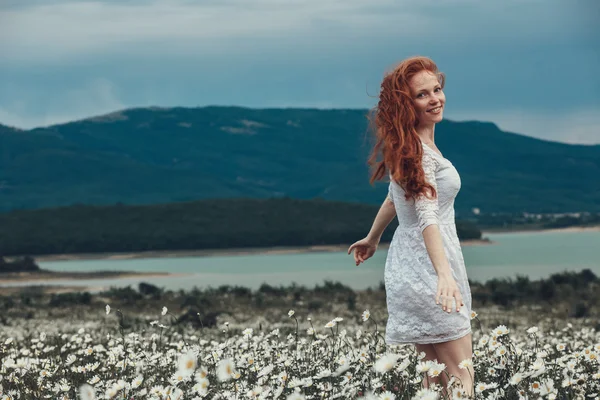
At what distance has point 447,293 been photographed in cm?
489

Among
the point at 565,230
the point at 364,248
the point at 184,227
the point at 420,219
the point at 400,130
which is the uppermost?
the point at 565,230

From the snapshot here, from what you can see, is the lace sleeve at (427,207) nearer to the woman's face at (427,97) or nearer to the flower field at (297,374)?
the woman's face at (427,97)

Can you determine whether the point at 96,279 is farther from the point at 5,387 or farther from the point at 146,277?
the point at 5,387

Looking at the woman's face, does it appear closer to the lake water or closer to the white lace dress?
the white lace dress

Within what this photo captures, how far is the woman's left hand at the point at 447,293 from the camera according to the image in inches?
191

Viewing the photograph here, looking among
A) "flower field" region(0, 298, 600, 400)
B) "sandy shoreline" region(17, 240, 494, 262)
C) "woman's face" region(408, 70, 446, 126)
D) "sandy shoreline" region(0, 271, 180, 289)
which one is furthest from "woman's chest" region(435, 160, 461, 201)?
"sandy shoreline" region(17, 240, 494, 262)

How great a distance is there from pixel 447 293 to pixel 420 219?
0.42m

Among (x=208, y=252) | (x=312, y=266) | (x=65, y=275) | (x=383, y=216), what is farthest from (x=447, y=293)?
(x=208, y=252)

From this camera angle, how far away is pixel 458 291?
16.2ft

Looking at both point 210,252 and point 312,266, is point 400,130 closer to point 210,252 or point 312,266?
point 312,266

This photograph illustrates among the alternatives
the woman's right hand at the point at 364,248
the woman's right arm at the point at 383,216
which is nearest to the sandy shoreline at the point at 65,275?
the woman's right hand at the point at 364,248

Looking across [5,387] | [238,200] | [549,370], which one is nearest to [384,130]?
[549,370]

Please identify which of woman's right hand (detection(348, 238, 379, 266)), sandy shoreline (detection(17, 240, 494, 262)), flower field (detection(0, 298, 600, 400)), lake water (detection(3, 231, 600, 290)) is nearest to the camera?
flower field (detection(0, 298, 600, 400))

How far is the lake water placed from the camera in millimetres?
63969
